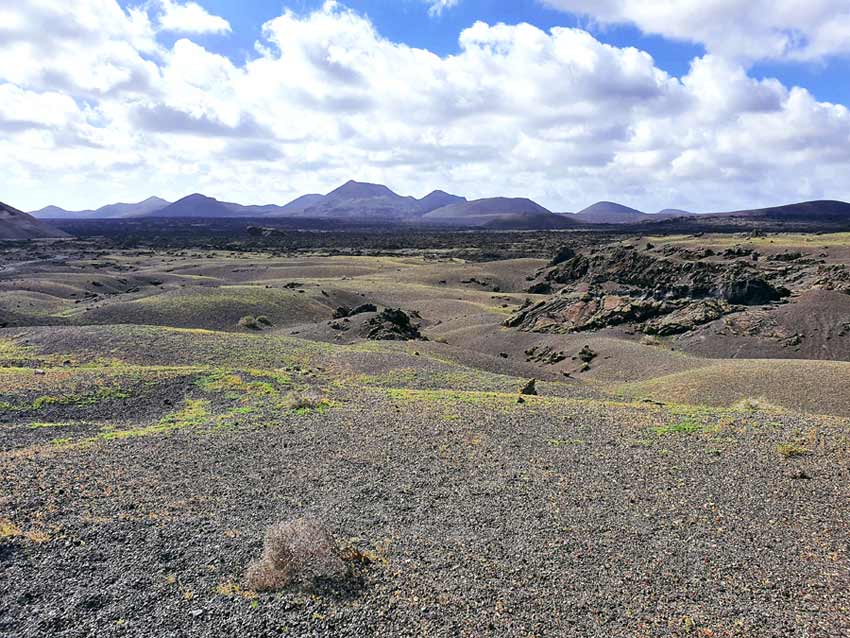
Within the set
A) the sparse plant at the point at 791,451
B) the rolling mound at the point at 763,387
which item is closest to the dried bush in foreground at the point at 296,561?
the sparse plant at the point at 791,451

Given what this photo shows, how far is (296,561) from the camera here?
7.61m

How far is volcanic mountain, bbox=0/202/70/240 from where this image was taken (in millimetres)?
136750

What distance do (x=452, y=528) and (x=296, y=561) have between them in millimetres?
2615

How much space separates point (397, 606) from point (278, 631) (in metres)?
1.39

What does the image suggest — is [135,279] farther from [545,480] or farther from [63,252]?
[545,480]

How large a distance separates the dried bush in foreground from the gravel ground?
0.79 feet

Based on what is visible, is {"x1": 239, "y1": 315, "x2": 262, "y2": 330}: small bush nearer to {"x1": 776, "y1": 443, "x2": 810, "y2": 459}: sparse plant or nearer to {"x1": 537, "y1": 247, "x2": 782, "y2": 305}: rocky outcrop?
{"x1": 537, "y1": 247, "x2": 782, "y2": 305}: rocky outcrop

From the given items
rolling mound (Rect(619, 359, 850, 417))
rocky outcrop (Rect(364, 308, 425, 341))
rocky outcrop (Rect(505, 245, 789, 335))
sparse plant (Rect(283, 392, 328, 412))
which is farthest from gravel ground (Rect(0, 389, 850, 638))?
rocky outcrop (Rect(505, 245, 789, 335))

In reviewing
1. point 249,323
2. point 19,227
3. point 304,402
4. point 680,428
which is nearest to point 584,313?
point 249,323

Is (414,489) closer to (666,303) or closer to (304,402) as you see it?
(304,402)

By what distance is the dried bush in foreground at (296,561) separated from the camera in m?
7.45

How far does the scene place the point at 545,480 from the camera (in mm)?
11141

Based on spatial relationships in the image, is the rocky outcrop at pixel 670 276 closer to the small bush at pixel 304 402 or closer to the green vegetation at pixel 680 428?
the green vegetation at pixel 680 428

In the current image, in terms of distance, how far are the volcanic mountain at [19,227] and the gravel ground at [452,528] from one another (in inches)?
5852
